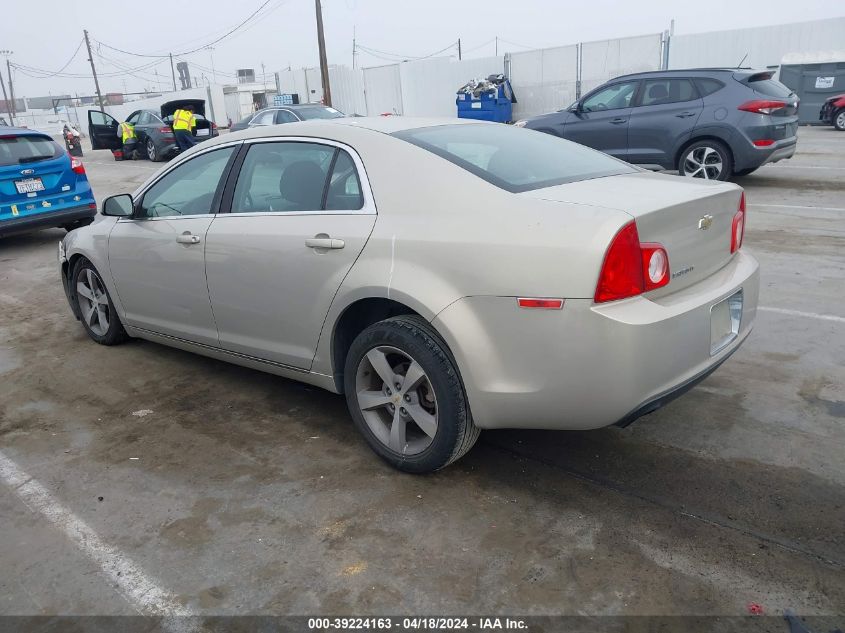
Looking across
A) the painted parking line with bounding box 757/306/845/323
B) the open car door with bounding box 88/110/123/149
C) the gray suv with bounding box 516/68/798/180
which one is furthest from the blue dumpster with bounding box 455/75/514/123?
the painted parking line with bounding box 757/306/845/323

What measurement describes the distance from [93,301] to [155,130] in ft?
54.8

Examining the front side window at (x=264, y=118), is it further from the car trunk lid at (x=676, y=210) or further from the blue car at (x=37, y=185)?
the car trunk lid at (x=676, y=210)

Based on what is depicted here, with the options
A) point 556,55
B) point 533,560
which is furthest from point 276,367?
point 556,55

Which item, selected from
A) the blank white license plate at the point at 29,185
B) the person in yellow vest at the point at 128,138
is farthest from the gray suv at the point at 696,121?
the person in yellow vest at the point at 128,138

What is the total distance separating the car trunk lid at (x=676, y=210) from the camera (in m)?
2.73

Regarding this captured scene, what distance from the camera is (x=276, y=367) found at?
3742 mm

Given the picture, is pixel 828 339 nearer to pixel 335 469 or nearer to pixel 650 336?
pixel 650 336

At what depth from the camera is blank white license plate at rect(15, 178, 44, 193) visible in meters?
8.56

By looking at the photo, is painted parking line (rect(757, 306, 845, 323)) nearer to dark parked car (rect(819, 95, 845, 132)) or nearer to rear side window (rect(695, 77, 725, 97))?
rear side window (rect(695, 77, 725, 97))

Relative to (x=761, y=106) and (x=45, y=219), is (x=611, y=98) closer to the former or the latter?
(x=761, y=106)

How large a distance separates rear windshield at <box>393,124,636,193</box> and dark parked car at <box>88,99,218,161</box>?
17128 millimetres

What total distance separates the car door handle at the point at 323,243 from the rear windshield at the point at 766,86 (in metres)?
8.37

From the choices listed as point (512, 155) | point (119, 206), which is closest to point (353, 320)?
point (512, 155)

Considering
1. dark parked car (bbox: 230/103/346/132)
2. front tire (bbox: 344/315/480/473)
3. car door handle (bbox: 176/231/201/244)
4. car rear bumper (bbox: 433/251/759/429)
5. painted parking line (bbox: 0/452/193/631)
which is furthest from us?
dark parked car (bbox: 230/103/346/132)
